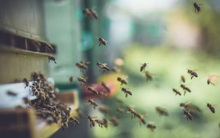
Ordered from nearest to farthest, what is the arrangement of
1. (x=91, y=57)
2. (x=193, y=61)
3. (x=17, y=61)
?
(x=17, y=61) → (x=193, y=61) → (x=91, y=57)

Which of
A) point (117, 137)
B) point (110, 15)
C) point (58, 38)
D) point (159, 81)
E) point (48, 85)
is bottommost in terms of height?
point (117, 137)

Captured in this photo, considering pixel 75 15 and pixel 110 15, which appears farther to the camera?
pixel 110 15

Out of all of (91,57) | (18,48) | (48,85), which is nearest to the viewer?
(18,48)

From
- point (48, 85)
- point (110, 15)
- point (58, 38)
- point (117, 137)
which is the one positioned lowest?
point (117, 137)

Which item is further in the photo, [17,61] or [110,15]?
[110,15]

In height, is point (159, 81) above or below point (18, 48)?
above

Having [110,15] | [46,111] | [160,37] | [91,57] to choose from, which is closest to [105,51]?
[91,57]

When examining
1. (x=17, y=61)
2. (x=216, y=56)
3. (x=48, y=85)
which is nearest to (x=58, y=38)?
(x=48, y=85)

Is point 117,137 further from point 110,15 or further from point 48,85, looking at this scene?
point 48,85

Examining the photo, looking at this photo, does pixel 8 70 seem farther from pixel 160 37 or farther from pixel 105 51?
pixel 160 37
